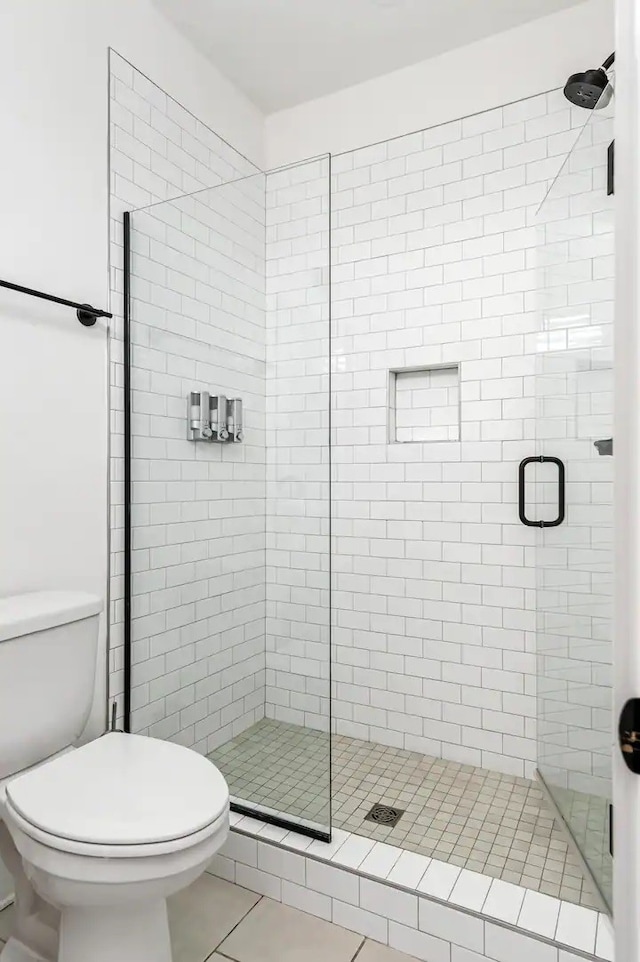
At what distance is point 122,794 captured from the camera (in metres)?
1.27

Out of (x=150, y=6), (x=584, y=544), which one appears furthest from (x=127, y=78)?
(x=584, y=544)

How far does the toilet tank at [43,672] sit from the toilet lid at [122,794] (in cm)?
9

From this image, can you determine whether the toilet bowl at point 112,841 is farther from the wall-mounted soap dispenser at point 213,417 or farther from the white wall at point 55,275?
the wall-mounted soap dispenser at point 213,417

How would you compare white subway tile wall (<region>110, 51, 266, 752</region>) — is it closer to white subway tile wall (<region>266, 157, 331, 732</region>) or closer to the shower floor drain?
white subway tile wall (<region>266, 157, 331, 732</region>)

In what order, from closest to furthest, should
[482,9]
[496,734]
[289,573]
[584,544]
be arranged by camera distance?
[584,544] < [289,573] < [482,9] < [496,734]

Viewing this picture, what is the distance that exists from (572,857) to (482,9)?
2816mm

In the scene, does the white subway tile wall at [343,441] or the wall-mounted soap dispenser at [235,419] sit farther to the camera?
the wall-mounted soap dispenser at [235,419]

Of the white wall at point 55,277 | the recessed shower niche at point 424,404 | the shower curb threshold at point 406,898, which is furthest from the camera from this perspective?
the recessed shower niche at point 424,404

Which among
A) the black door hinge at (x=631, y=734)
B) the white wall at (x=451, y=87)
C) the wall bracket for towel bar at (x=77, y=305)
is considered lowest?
the black door hinge at (x=631, y=734)

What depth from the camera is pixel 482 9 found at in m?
2.12

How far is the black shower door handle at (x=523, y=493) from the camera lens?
6.13 feet

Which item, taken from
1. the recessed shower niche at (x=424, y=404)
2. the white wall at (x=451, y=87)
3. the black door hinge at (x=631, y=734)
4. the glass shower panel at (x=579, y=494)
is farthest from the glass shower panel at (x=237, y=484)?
the black door hinge at (x=631, y=734)

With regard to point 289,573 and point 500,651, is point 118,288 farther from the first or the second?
point 500,651

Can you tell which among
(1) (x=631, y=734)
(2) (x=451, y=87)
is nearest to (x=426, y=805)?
(1) (x=631, y=734)
